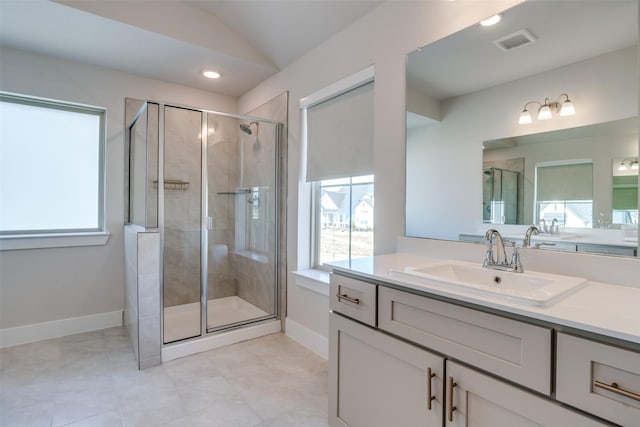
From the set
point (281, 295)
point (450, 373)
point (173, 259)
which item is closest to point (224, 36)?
point (173, 259)

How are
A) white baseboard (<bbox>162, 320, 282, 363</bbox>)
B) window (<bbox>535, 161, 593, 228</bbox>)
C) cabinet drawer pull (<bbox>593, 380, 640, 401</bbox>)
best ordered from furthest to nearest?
white baseboard (<bbox>162, 320, 282, 363</bbox>), window (<bbox>535, 161, 593, 228</bbox>), cabinet drawer pull (<bbox>593, 380, 640, 401</bbox>)

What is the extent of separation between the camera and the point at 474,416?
100 centimetres

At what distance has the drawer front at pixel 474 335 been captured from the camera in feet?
2.82

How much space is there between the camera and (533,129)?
4.56ft

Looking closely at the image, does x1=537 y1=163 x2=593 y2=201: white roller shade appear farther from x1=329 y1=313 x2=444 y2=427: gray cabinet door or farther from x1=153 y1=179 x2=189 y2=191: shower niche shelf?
x1=153 y1=179 x2=189 y2=191: shower niche shelf

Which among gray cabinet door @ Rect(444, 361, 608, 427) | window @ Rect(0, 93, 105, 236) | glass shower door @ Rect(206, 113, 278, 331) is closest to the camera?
gray cabinet door @ Rect(444, 361, 608, 427)

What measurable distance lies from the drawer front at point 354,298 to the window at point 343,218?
814 mm

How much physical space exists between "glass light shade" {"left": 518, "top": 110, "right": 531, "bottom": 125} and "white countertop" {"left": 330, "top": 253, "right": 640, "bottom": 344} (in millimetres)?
706

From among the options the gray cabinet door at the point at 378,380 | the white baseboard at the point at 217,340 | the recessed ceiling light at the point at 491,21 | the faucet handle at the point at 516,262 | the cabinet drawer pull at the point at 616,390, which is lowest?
the white baseboard at the point at 217,340

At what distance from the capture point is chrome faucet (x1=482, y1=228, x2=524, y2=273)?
1.30 metres

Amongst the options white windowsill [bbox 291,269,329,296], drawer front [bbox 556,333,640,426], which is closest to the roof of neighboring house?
white windowsill [bbox 291,269,329,296]

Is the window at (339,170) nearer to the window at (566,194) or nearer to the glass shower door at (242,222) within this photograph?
the glass shower door at (242,222)

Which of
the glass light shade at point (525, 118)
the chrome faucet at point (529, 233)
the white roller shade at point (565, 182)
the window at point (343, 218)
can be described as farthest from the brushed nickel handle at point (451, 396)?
the window at point (343, 218)

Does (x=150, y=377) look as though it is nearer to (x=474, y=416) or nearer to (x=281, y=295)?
(x=281, y=295)
